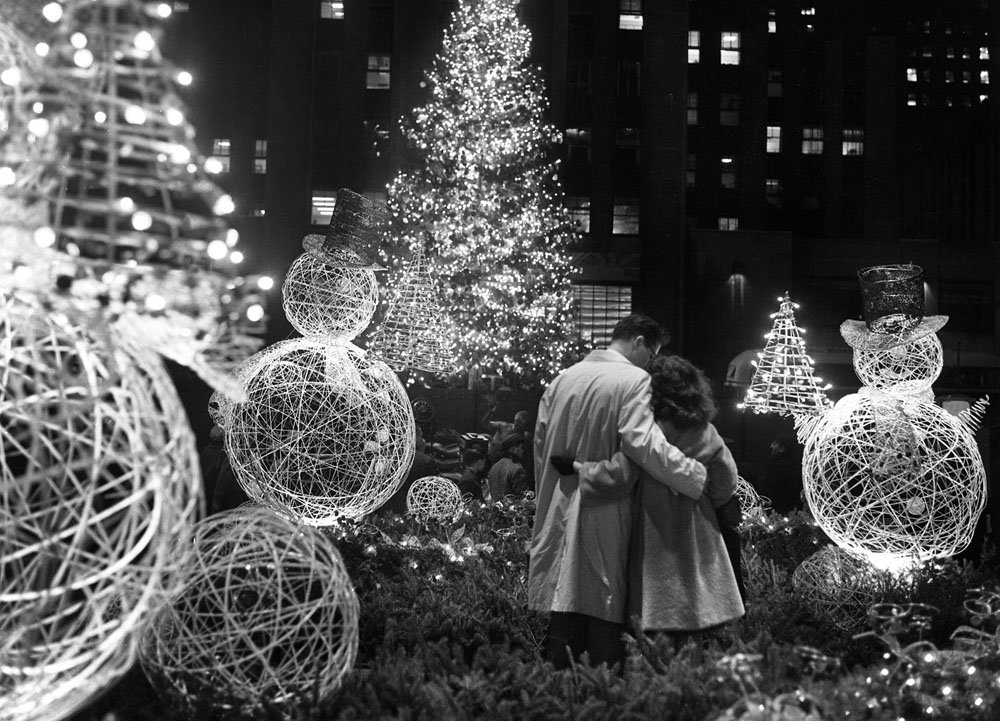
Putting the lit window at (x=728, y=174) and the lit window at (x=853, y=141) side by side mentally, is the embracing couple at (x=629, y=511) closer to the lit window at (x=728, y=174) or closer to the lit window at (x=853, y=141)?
the lit window at (x=728, y=174)

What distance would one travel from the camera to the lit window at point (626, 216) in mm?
30391

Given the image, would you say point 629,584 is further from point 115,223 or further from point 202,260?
point 115,223

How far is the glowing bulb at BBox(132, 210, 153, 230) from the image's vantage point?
2.46 m

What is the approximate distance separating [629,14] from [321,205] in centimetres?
1070

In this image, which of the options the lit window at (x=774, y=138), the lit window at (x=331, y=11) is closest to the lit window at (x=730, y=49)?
the lit window at (x=774, y=138)

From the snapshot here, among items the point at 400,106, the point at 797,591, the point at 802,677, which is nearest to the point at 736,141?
the point at 400,106

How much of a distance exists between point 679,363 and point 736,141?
36333 millimetres

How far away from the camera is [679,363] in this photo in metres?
4.96

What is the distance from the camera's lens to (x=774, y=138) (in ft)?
140

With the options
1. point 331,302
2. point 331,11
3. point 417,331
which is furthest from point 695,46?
point 331,302

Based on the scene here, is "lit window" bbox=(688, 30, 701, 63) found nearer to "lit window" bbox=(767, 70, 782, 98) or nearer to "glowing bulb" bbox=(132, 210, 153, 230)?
"lit window" bbox=(767, 70, 782, 98)

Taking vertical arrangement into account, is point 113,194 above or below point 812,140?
below

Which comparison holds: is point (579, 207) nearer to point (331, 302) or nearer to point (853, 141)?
point (853, 141)

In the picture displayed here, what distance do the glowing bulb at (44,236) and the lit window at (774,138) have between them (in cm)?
4233
